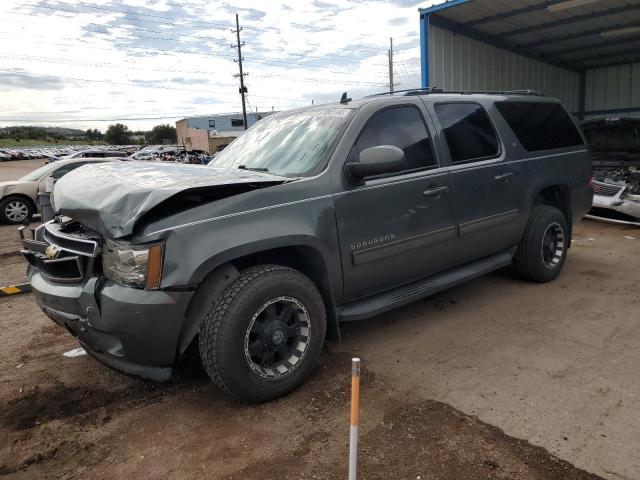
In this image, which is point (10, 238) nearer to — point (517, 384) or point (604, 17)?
point (517, 384)

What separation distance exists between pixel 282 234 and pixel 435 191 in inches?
58.5

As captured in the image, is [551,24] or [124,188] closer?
[124,188]

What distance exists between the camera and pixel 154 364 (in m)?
2.90

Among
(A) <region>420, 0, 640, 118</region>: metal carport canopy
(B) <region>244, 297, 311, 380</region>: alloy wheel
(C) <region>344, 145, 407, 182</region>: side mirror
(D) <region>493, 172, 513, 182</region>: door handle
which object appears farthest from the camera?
(A) <region>420, 0, 640, 118</region>: metal carport canopy

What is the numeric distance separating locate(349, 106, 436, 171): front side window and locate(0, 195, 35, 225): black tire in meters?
10.8

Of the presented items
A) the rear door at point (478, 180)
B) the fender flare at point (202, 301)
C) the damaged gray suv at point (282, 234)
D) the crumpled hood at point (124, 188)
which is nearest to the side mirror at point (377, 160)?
the damaged gray suv at point (282, 234)

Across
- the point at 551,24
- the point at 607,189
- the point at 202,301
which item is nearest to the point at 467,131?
the point at 202,301

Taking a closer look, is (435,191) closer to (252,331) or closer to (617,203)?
(252,331)

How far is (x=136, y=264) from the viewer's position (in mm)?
2734

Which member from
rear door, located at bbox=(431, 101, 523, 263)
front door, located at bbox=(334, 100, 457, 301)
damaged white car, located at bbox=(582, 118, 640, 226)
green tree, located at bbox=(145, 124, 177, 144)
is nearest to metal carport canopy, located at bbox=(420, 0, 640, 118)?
damaged white car, located at bbox=(582, 118, 640, 226)

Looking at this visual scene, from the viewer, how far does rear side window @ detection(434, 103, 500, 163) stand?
14.1 feet

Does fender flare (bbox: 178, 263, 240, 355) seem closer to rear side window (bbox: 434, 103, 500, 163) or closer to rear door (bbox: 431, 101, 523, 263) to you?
rear door (bbox: 431, 101, 523, 263)

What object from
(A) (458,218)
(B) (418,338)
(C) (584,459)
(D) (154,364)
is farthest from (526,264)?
(D) (154,364)

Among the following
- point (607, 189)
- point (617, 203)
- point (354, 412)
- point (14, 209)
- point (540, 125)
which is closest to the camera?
point (354, 412)
